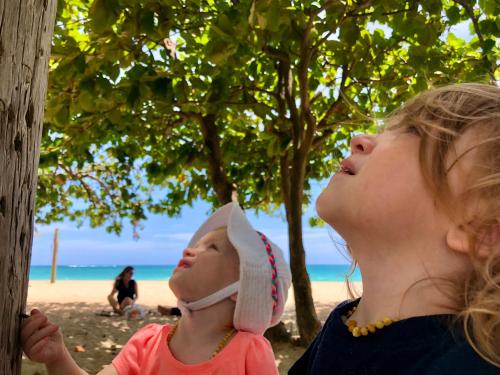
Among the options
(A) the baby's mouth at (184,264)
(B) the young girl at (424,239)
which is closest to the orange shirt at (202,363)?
(A) the baby's mouth at (184,264)

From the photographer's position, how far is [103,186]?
36.1ft

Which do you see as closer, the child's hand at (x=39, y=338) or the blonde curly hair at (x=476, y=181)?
the blonde curly hair at (x=476, y=181)

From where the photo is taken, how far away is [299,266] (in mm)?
6391

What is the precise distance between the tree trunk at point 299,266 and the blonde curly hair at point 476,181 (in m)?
4.96

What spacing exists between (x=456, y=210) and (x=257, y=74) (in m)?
4.97

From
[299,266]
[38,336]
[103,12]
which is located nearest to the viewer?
[38,336]

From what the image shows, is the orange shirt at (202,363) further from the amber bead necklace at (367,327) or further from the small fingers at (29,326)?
the amber bead necklace at (367,327)

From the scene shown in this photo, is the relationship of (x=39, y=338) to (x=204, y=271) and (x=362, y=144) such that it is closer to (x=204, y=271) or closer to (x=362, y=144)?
(x=204, y=271)

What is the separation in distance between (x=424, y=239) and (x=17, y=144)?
3.57 ft

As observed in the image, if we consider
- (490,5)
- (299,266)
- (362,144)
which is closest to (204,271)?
(362,144)

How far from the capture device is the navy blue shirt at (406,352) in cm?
97

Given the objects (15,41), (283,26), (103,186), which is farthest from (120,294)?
(15,41)

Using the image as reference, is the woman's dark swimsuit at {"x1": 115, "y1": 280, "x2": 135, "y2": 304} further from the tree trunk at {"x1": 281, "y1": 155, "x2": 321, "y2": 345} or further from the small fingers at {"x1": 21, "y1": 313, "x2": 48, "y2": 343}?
the small fingers at {"x1": 21, "y1": 313, "x2": 48, "y2": 343}

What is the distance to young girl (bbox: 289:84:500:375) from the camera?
3.39 ft
